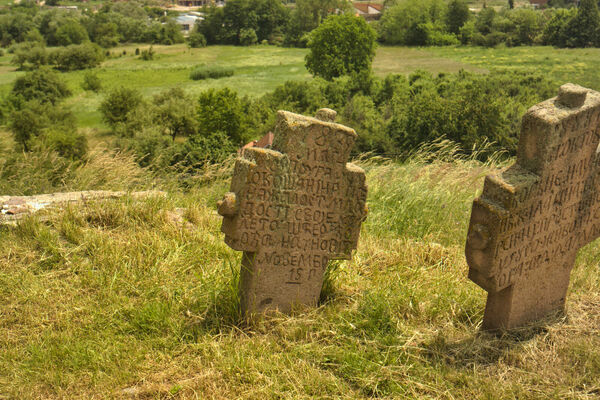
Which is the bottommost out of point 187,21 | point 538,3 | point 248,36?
point 248,36

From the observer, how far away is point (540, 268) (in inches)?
147

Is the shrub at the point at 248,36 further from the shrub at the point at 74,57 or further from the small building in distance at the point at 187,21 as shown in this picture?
the shrub at the point at 74,57

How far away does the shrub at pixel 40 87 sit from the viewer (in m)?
46.2

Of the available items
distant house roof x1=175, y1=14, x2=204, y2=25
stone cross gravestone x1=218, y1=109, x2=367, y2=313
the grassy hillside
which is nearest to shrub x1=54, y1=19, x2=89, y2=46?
distant house roof x1=175, y1=14, x2=204, y2=25

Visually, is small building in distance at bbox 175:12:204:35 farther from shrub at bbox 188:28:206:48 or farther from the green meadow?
the green meadow

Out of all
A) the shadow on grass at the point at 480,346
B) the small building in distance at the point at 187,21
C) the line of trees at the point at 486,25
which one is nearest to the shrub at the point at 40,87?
the small building in distance at the point at 187,21

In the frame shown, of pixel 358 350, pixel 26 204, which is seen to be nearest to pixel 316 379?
pixel 358 350

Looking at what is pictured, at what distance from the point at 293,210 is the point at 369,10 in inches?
2857

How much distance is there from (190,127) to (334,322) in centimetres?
3591

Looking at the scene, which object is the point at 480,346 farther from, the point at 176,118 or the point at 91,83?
the point at 91,83

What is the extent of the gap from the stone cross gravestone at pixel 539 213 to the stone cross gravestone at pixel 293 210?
37.0 inches

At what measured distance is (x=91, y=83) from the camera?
167 feet

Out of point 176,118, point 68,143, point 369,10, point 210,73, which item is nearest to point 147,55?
point 210,73

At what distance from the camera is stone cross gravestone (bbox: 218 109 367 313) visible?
3553 mm
